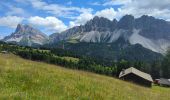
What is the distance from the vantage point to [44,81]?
14.0m

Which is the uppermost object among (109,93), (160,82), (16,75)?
(16,75)

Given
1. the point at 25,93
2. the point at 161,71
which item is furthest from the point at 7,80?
the point at 161,71

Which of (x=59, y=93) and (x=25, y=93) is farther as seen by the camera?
(x=59, y=93)

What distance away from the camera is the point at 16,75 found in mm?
13883

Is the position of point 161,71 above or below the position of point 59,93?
below

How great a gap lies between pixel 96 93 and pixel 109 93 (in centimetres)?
111

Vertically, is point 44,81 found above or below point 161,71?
above

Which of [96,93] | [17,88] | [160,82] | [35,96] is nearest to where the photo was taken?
[35,96]

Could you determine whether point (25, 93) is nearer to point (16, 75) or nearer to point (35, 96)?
point (35, 96)

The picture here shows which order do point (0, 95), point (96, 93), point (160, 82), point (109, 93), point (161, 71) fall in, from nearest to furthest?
point (0, 95) < point (96, 93) < point (109, 93) < point (160, 82) < point (161, 71)

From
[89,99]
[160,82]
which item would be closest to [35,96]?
[89,99]

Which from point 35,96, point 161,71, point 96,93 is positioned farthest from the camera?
point 161,71

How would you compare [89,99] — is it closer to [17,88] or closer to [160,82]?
[17,88]

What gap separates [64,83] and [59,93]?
6.19 ft
